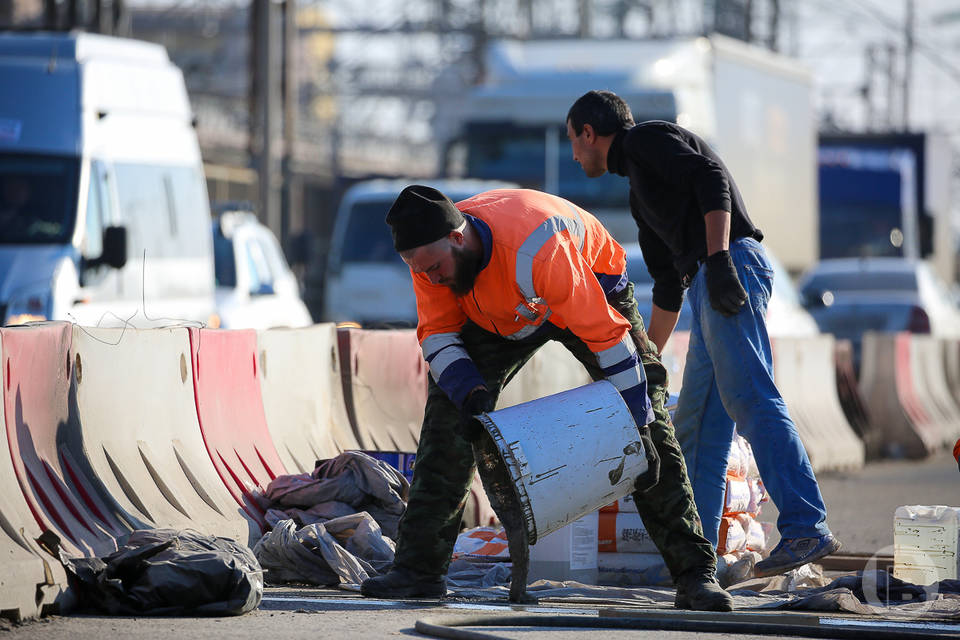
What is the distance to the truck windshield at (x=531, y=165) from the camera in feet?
59.8

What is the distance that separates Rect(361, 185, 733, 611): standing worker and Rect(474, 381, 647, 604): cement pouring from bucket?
84mm

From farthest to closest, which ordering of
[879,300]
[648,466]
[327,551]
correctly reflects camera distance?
[879,300], [327,551], [648,466]

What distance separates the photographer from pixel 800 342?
1455 centimetres

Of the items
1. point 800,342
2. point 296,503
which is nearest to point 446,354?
point 296,503

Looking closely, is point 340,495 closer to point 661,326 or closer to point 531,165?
point 661,326

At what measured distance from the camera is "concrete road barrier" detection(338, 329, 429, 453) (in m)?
9.38

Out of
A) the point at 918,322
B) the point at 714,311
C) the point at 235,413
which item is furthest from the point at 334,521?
the point at 918,322

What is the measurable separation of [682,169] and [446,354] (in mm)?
1327

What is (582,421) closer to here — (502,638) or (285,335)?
(502,638)

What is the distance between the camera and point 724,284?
6.52 meters

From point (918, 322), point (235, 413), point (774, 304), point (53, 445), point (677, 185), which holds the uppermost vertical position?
point (677, 185)

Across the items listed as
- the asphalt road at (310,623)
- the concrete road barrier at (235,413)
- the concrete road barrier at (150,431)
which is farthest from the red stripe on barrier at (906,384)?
the concrete road barrier at (150,431)

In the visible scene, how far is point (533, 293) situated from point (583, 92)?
14047mm

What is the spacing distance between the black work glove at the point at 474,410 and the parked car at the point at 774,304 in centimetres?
742
